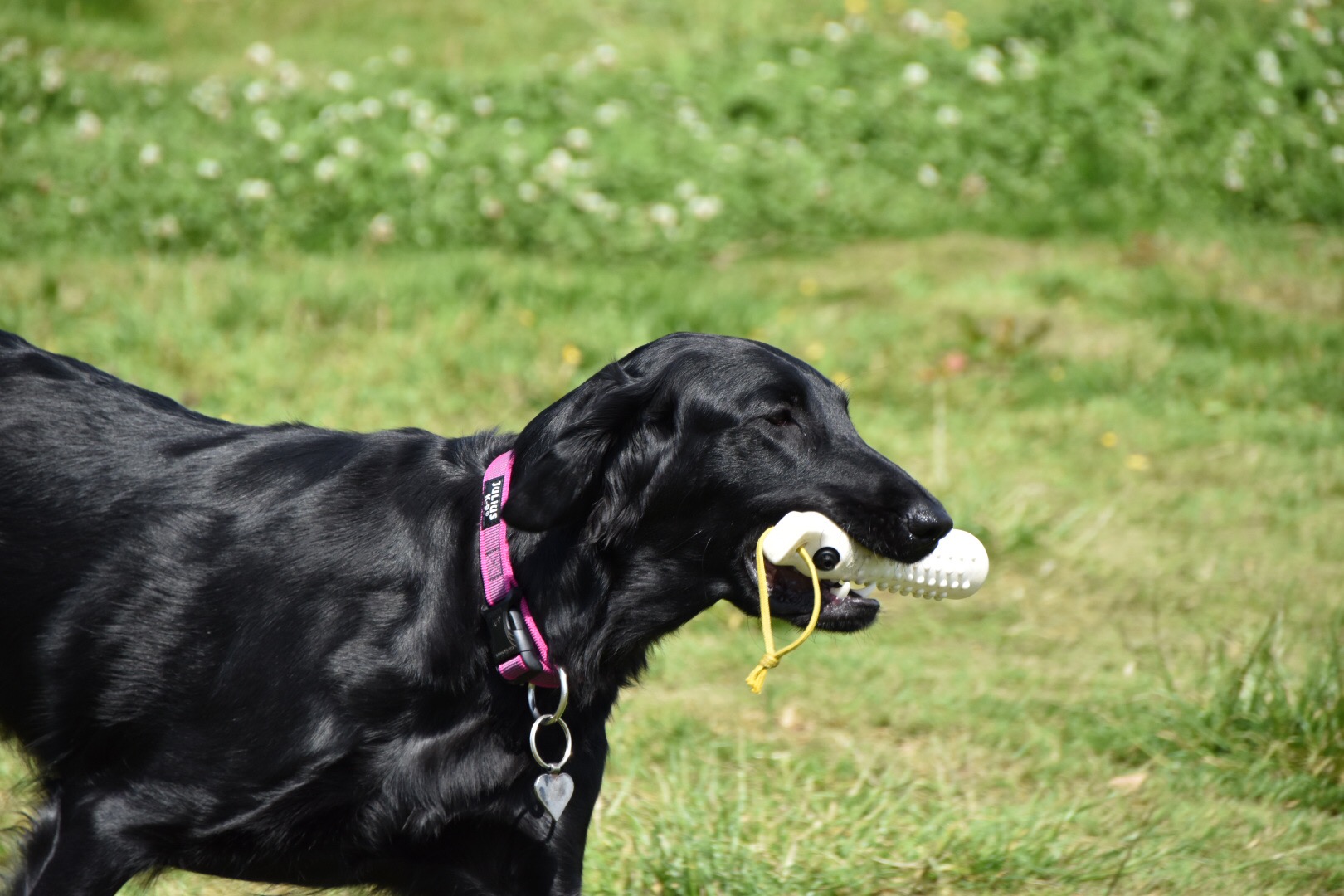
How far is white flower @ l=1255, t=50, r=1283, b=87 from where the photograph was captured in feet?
30.2

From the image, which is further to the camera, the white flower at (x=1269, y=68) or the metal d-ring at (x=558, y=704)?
the white flower at (x=1269, y=68)

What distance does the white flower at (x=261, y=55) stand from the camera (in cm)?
920

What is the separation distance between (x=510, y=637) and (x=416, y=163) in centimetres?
598

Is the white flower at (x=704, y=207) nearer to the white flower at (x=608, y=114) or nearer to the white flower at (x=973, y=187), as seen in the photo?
the white flower at (x=608, y=114)

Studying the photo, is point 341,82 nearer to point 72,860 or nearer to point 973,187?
point 973,187

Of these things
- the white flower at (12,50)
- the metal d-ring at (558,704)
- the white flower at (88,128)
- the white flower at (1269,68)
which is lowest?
the white flower at (1269,68)

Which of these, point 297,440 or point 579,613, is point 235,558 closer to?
point 297,440

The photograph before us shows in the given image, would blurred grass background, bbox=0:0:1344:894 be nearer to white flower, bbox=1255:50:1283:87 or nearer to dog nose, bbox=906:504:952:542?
white flower, bbox=1255:50:1283:87

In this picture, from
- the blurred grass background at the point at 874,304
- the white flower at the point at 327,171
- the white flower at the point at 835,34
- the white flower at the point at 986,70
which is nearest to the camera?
the blurred grass background at the point at 874,304

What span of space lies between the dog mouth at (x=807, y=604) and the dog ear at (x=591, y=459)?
26 cm

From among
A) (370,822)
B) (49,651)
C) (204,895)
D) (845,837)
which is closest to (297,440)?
(49,651)

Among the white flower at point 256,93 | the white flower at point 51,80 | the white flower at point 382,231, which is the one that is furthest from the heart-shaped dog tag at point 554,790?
the white flower at point 51,80

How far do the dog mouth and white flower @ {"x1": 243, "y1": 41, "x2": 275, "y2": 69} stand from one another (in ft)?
25.6

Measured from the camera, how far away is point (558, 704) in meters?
2.34
